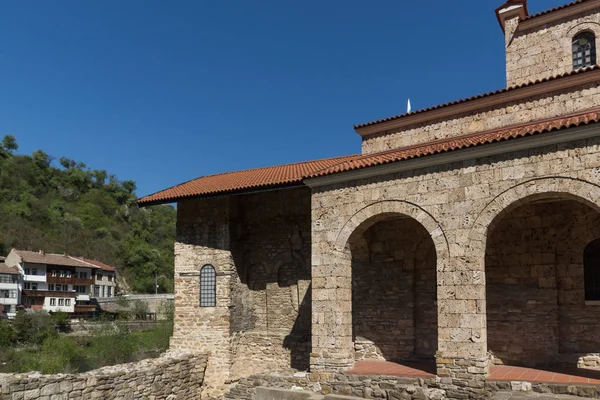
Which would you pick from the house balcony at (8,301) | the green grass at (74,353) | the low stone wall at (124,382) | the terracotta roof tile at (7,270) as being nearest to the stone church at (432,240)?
the low stone wall at (124,382)

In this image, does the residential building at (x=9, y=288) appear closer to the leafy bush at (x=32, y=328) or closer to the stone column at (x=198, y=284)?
the leafy bush at (x=32, y=328)

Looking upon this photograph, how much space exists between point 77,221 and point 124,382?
183 ft

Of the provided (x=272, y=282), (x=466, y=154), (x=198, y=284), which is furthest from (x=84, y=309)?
(x=466, y=154)

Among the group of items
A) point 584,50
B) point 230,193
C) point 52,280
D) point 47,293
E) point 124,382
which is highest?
point 584,50

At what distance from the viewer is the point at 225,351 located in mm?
14219

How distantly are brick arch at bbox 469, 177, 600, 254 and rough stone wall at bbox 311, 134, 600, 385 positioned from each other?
1cm

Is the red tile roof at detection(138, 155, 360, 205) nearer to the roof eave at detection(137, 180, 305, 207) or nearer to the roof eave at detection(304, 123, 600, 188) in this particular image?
the roof eave at detection(137, 180, 305, 207)

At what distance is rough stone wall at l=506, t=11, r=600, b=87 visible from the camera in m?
12.8

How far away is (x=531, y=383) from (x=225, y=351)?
28.0 feet

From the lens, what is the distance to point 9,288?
140 feet

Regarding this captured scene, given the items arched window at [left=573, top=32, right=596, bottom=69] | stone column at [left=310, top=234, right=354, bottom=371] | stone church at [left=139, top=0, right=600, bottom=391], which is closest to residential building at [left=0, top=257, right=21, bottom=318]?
stone church at [left=139, top=0, right=600, bottom=391]

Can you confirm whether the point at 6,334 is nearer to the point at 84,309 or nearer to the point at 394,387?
the point at 84,309

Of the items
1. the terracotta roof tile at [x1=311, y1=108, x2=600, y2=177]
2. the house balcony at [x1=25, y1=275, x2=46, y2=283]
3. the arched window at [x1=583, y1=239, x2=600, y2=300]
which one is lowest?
the house balcony at [x1=25, y1=275, x2=46, y2=283]

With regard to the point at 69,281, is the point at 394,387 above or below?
below
